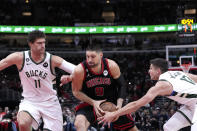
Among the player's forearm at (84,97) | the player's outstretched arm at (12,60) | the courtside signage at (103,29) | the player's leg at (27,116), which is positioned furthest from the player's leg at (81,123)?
the courtside signage at (103,29)

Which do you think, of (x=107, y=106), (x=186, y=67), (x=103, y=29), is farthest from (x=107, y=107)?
(x=103, y=29)

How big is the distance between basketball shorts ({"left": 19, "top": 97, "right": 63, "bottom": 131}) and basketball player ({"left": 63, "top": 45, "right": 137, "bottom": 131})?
351mm

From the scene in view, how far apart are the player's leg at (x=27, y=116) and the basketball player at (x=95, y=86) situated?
714 mm

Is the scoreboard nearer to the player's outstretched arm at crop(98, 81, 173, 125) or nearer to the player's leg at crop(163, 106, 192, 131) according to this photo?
the player's leg at crop(163, 106, 192, 131)

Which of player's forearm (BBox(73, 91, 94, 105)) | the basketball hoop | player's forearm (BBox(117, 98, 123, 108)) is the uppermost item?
player's forearm (BBox(73, 91, 94, 105))

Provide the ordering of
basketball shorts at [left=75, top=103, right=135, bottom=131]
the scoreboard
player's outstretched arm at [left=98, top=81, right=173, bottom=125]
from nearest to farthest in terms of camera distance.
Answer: player's outstretched arm at [left=98, top=81, right=173, bottom=125]
basketball shorts at [left=75, top=103, right=135, bottom=131]
the scoreboard

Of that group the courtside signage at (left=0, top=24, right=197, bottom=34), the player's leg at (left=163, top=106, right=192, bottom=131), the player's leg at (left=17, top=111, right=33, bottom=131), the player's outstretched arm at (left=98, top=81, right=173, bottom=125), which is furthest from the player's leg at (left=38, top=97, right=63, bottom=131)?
the courtside signage at (left=0, top=24, right=197, bottom=34)

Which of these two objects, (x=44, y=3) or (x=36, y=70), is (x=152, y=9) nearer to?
(x=44, y=3)

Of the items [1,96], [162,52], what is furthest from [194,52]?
[1,96]

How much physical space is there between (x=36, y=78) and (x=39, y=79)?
55 millimetres

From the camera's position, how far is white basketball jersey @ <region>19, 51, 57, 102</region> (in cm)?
598

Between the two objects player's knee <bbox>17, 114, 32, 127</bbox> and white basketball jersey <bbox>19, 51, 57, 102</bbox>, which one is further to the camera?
white basketball jersey <bbox>19, 51, 57, 102</bbox>

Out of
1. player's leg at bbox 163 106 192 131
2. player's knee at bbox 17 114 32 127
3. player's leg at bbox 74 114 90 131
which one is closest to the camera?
player's knee at bbox 17 114 32 127

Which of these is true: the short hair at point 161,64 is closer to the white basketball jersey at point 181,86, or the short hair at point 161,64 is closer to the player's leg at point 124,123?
the white basketball jersey at point 181,86
